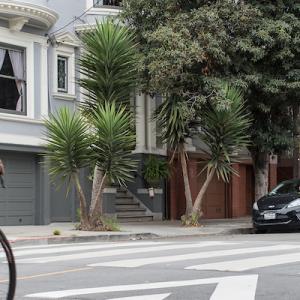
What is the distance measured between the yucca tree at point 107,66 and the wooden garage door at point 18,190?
3.16 m

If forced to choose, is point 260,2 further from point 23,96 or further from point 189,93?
point 23,96

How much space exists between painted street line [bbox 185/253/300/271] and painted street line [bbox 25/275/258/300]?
789 mm

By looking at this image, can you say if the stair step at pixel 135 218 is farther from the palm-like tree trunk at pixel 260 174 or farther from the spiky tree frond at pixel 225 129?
the spiky tree frond at pixel 225 129

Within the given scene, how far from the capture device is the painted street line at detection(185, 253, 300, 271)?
351 inches

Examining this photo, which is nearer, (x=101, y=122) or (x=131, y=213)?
(x=101, y=122)

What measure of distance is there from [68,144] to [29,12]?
15.3 ft

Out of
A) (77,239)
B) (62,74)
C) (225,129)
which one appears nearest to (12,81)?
(62,74)

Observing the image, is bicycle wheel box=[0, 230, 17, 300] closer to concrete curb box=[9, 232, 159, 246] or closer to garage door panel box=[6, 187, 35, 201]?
concrete curb box=[9, 232, 159, 246]

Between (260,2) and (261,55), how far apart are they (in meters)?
2.15

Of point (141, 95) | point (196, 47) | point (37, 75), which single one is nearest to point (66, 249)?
point (196, 47)

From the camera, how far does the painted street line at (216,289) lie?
22.6ft

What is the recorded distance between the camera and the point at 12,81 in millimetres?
19141

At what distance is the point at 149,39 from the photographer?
18094 millimetres

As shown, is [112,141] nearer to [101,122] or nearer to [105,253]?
[101,122]
